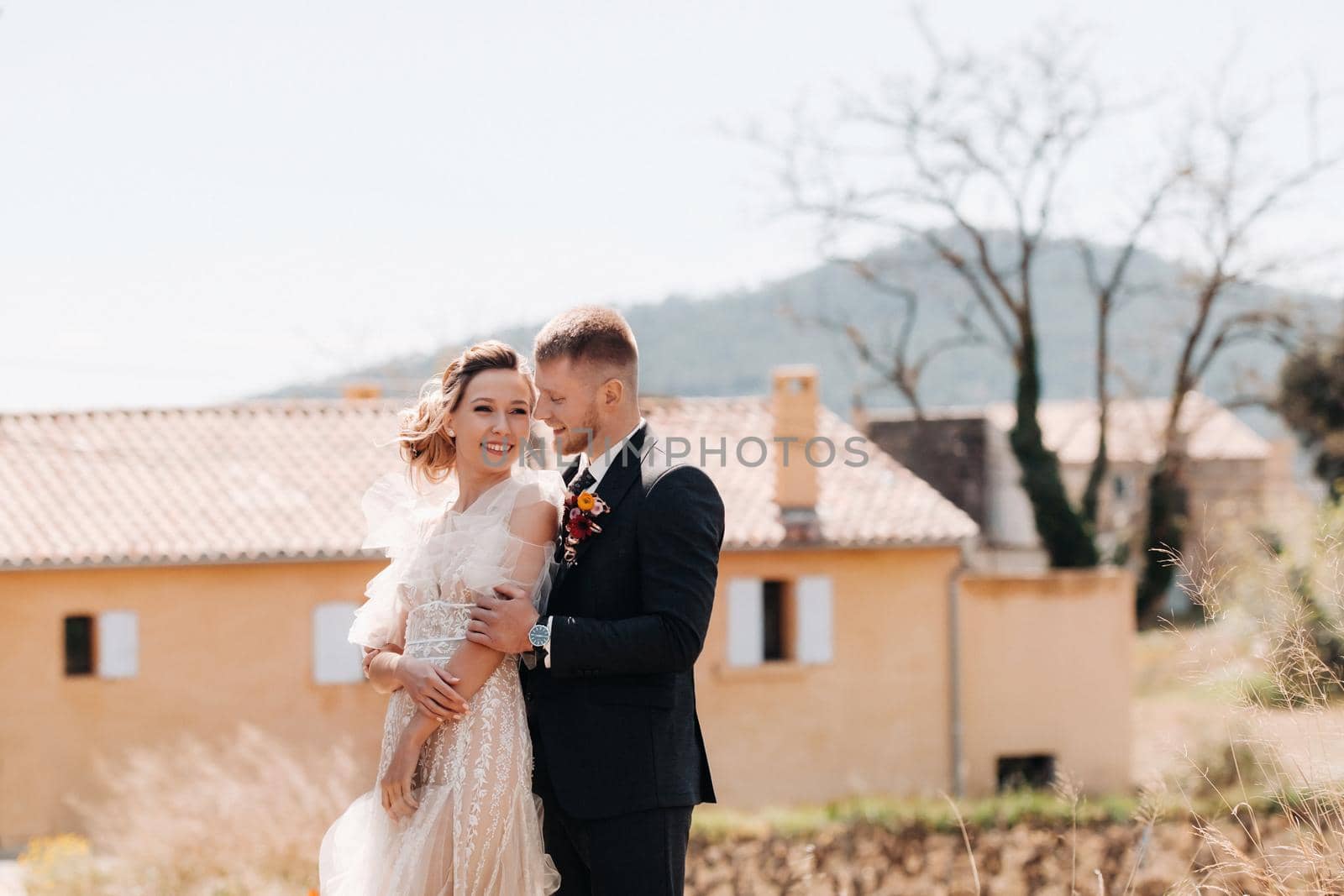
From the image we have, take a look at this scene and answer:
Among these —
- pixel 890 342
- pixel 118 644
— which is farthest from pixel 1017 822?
pixel 890 342

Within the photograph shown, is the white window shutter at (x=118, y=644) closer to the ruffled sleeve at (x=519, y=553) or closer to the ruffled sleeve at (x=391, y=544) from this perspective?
the ruffled sleeve at (x=391, y=544)

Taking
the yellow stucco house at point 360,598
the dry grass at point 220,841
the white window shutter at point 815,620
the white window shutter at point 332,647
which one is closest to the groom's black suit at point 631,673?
the dry grass at point 220,841

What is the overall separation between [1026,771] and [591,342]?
53.1 feet

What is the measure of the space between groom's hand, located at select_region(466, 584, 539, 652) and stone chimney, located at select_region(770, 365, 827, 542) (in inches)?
549

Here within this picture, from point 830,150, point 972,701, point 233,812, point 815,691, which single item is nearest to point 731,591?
point 815,691

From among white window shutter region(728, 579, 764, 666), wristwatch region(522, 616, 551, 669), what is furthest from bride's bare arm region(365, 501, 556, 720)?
white window shutter region(728, 579, 764, 666)

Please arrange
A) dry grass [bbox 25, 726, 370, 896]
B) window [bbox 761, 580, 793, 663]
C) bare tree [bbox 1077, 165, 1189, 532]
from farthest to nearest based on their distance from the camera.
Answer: bare tree [bbox 1077, 165, 1189, 532]
window [bbox 761, 580, 793, 663]
dry grass [bbox 25, 726, 370, 896]

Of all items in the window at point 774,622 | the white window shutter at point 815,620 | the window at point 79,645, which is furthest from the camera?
the window at point 774,622

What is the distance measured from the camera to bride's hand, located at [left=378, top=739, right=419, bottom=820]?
317 cm

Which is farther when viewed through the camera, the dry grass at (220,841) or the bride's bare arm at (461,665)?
the dry grass at (220,841)

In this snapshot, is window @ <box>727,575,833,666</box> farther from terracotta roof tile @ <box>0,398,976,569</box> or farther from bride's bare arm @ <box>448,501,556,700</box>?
bride's bare arm @ <box>448,501,556,700</box>

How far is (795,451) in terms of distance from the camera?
1748 centimetres

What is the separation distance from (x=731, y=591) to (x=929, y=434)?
15.5 m

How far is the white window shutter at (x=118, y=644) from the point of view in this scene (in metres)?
15.4
